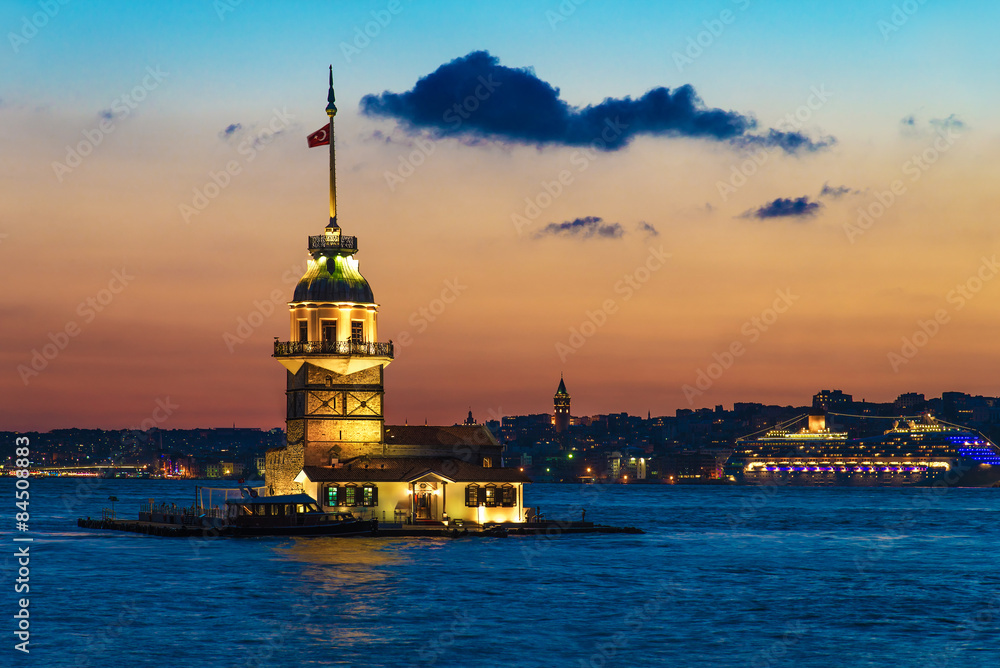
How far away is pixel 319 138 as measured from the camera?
3125 inches

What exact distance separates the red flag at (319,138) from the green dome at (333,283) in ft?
22.1

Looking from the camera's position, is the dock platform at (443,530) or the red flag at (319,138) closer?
the dock platform at (443,530)

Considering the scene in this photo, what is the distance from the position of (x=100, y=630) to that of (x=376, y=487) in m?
34.9

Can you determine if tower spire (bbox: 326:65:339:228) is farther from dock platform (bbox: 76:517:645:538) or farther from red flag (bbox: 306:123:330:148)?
dock platform (bbox: 76:517:645:538)

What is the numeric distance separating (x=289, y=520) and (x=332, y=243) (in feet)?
56.2

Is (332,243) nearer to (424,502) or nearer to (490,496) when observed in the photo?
(424,502)

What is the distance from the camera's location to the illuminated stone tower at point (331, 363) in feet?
259

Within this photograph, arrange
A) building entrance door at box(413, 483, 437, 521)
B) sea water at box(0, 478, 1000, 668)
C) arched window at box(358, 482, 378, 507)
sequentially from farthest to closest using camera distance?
building entrance door at box(413, 483, 437, 521) → arched window at box(358, 482, 378, 507) → sea water at box(0, 478, 1000, 668)

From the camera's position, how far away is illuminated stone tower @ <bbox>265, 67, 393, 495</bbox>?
7900cm

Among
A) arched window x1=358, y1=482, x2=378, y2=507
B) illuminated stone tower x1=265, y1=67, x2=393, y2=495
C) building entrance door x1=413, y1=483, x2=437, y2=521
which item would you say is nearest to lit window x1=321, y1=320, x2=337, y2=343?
illuminated stone tower x1=265, y1=67, x2=393, y2=495

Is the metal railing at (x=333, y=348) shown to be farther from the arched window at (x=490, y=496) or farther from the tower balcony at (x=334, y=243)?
the arched window at (x=490, y=496)

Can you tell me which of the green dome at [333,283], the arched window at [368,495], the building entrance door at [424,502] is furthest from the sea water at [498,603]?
the green dome at [333,283]

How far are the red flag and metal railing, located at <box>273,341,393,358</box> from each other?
11.4m

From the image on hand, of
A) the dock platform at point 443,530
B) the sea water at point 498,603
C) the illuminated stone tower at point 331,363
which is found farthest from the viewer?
the illuminated stone tower at point 331,363
